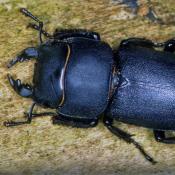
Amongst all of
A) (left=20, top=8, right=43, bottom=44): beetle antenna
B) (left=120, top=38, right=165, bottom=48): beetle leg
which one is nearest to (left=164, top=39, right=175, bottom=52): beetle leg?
(left=120, top=38, right=165, bottom=48): beetle leg

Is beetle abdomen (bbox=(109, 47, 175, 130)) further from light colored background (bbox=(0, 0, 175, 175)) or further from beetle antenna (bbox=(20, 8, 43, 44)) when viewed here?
beetle antenna (bbox=(20, 8, 43, 44))

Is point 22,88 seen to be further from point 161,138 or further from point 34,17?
point 161,138

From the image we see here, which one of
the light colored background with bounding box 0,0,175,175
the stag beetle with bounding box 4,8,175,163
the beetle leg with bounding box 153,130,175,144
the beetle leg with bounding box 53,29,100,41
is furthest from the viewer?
the beetle leg with bounding box 153,130,175,144

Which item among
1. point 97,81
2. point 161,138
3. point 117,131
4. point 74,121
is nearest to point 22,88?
point 74,121

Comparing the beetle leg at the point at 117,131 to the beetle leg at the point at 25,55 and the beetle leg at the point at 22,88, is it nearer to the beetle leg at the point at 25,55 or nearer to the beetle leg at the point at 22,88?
the beetle leg at the point at 22,88

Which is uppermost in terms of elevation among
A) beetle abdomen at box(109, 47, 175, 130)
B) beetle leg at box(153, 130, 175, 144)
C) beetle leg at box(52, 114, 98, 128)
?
beetle abdomen at box(109, 47, 175, 130)

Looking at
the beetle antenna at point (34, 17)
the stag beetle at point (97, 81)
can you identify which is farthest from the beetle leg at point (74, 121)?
the beetle antenna at point (34, 17)
